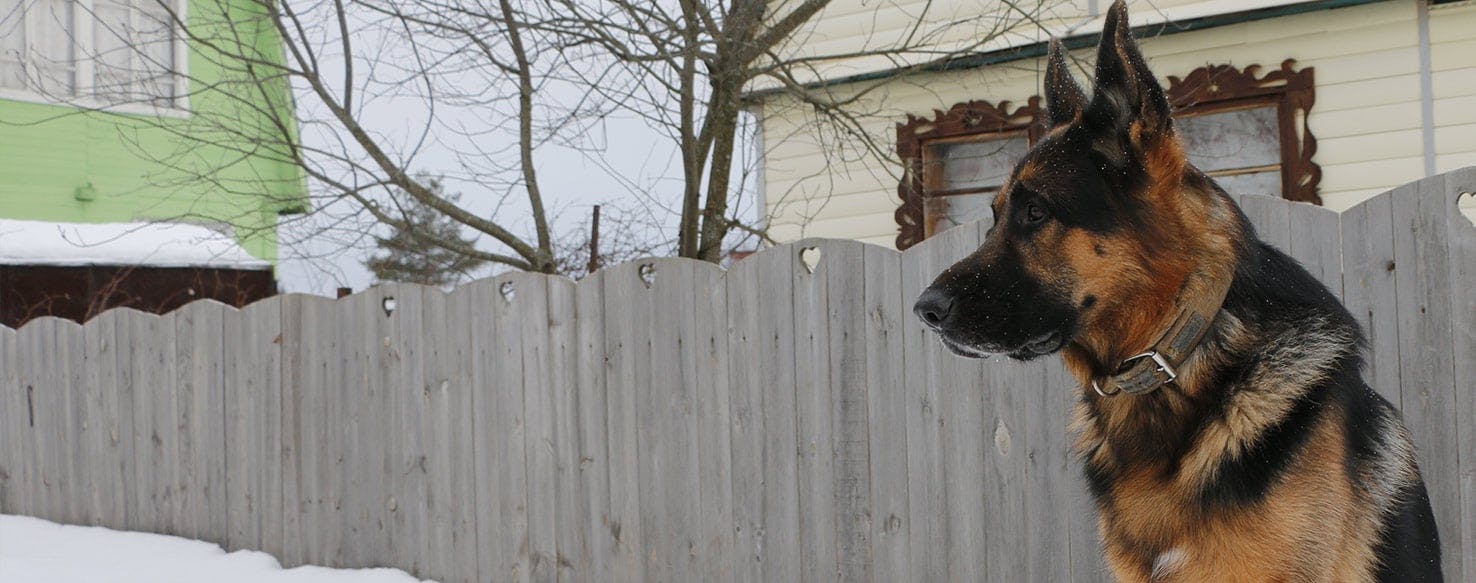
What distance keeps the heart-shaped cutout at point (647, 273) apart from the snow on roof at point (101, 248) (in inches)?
333

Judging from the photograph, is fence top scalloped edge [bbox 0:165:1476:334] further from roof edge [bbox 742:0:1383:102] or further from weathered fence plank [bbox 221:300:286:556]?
roof edge [bbox 742:0:1383:102]

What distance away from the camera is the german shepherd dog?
231cm

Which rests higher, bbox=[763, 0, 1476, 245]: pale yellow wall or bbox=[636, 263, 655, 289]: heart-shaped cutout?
bbox=[763, 0, 1476, 245]: pale yellow wall

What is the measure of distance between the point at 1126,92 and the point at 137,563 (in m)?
6.45

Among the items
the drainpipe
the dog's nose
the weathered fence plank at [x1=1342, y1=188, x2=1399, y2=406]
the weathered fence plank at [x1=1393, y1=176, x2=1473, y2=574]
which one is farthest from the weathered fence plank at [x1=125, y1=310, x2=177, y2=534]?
the drainpipe

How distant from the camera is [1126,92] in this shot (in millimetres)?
2365

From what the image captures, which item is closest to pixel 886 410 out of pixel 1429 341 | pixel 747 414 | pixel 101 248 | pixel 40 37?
pixel 747 414

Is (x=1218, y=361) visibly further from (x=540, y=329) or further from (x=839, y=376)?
(x=540, y=329)

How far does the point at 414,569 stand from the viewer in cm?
599

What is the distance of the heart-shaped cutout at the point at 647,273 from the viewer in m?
5.03

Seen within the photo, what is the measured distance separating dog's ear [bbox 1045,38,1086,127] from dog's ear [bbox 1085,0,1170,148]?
0.26m

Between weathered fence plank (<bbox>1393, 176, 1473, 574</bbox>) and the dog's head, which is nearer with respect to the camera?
the dog's head

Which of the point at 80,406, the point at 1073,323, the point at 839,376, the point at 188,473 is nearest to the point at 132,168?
the point at 80,406

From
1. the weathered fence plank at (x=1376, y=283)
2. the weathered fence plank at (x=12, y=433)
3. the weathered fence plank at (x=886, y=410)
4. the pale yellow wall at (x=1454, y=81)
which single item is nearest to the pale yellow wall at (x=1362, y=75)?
the pale yellow wall at (x=1454, y=81)
